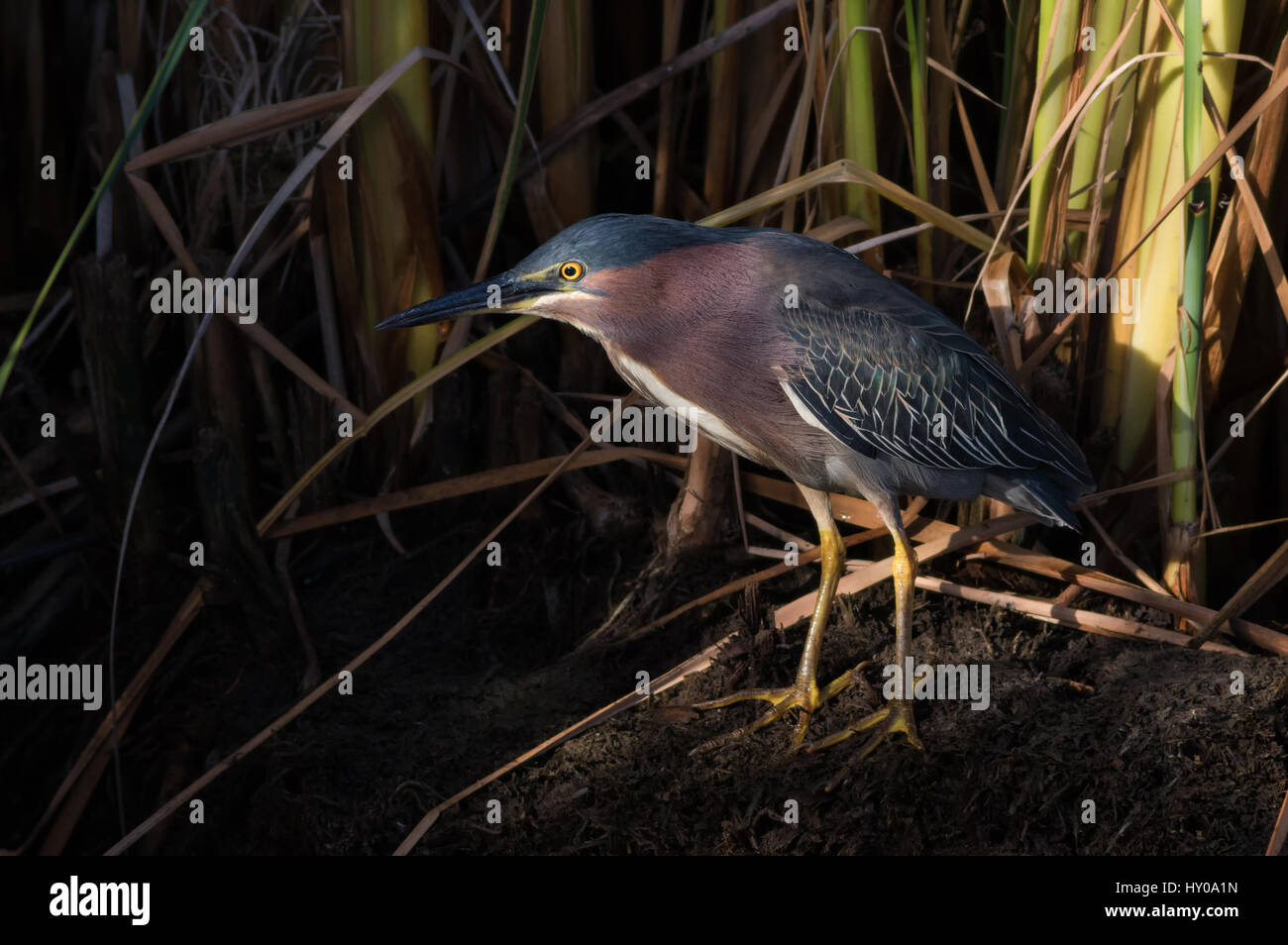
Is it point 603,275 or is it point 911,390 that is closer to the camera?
point 603,275

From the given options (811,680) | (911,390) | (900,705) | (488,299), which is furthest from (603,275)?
(900,705)

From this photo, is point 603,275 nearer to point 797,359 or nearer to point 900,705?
point 797,359

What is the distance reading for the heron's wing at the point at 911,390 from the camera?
287 centimetres

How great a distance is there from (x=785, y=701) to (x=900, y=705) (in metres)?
0.28

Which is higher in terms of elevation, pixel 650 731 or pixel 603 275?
pixel 603 275

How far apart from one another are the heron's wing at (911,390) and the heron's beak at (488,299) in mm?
599

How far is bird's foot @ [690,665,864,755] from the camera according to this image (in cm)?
297

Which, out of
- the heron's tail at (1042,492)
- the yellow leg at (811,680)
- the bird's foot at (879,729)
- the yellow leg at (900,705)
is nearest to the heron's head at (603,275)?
the yellow leg at (811,680)

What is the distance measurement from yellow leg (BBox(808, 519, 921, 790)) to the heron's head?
79 centimetres

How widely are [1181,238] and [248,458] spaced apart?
272 centimetres

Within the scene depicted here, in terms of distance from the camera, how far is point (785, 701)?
3031 millimetres

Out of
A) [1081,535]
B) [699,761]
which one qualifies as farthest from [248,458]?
[1081,535]

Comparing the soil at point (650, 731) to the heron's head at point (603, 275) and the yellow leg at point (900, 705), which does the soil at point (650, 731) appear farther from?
the heron's head at point (603, 275)

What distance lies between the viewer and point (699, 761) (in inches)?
116
